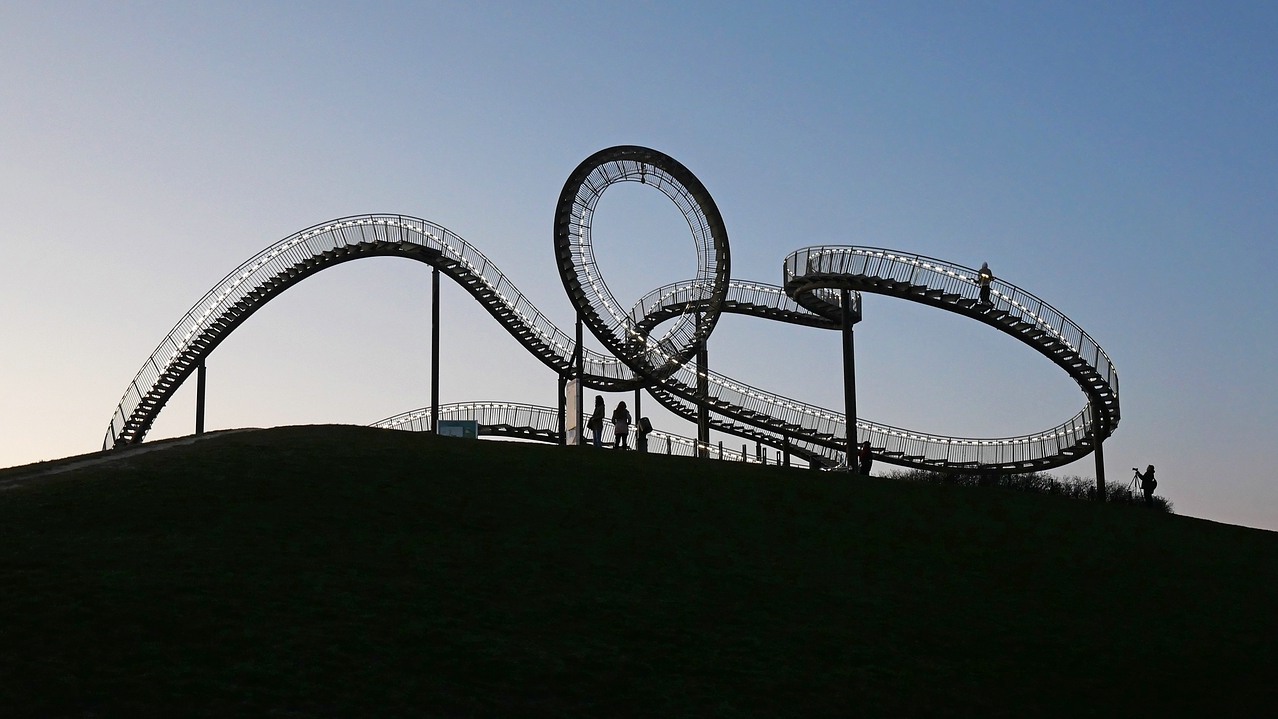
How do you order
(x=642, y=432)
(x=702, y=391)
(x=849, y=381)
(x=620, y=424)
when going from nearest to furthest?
(x=620, y=424) < (x=642, y=432) < (x=849, y=381) < (x=702, y=391)

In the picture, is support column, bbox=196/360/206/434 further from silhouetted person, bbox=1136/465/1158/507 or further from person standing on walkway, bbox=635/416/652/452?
silhouetted person, bbox=1136/465/1158/507

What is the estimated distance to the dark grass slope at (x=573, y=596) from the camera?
13156 mm

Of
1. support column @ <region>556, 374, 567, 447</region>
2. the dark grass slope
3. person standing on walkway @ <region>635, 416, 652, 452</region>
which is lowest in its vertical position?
the dark grass slope

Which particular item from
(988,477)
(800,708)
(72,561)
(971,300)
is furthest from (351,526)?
(988,477)

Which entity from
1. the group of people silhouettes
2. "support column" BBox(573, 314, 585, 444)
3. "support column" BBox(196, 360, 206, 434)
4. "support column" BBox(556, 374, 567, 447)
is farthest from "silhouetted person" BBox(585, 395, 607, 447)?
"support column" BBox(196, 360, 206, 434)

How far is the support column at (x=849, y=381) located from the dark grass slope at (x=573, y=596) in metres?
11.7

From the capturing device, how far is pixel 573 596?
17.0 metres

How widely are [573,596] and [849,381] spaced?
2389cm

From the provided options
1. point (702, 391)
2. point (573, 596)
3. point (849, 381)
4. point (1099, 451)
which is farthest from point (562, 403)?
point (573, 596)

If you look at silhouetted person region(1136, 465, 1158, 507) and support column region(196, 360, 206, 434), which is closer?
silhouetted person region(1136, 465, 1158, 507)

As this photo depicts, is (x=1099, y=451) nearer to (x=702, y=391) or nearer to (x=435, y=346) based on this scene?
(x=702, y=391)

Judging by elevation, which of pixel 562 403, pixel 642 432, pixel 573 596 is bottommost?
pixel 573 596

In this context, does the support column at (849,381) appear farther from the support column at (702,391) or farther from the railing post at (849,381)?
the support column at (702,391)

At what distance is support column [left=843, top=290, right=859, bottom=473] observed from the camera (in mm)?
38688
